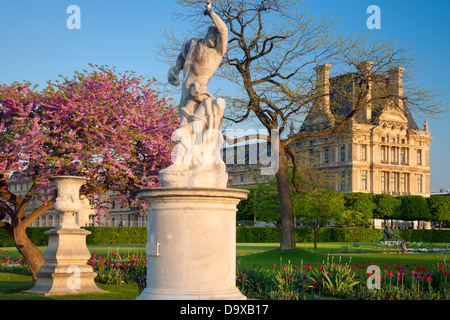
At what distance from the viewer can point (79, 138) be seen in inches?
655

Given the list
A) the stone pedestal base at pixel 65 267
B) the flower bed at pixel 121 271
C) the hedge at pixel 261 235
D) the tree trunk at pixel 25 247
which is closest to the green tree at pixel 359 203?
the hedge at pixel 261 235

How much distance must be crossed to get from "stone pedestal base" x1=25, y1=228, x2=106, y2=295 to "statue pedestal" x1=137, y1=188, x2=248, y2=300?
5.36 meters

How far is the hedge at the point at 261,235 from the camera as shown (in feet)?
166

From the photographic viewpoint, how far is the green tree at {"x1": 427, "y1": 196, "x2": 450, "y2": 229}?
83375 millimetres

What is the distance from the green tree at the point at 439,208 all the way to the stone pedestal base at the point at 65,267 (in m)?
77.5

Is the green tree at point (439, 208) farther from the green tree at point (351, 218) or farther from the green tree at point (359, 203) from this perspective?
the green tree at point (351, 218)

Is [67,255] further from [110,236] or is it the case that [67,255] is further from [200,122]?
[110,236]

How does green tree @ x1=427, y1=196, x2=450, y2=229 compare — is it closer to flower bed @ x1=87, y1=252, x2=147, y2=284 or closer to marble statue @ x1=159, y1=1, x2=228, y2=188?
flower bed @ x1=87, y1=252, x2=147, y2=284

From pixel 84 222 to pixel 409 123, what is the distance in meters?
62.7

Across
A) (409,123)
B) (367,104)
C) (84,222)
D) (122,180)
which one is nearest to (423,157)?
(409,123)

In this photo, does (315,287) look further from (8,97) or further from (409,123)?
(409,123)

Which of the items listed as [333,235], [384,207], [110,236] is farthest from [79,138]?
[384,207]

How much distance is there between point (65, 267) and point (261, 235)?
49.8 m

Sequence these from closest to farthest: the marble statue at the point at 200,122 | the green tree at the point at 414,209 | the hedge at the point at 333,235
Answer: the marble statue at the point at 200,122
the hedge at the point at 333,235
the green tree at the point at 414,209
